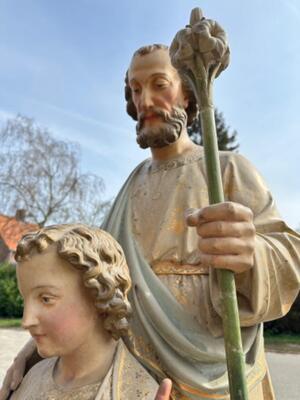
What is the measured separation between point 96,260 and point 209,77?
2.07 feet

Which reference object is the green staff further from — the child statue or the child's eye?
the child's eye

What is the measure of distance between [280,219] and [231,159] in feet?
1.04

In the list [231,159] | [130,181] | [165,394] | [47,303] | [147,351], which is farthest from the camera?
[130,181]

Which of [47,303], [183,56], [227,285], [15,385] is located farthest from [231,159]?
[15,385]

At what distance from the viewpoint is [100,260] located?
1.35 m

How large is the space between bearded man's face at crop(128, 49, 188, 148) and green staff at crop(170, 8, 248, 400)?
0.59m

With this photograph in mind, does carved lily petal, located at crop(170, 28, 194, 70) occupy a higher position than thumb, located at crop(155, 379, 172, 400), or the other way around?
carved lily petal, located at crop(170, 28, 194, 70)

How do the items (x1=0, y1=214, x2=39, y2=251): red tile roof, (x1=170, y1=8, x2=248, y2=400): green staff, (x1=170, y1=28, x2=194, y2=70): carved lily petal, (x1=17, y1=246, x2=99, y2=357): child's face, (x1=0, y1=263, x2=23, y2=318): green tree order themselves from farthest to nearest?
(x1=0, y1=214, x2=39, y2=251): red tile roof, (x1=0, y1=263, x2=23, y2=318): green tree, (x1=17, y1=246, x2=99, y2=357): child's face, (x1=170, y1=28, x2=194, y2=70): carved lily petal, (x1=170, y1=8, x2=248, y2=400): green staff

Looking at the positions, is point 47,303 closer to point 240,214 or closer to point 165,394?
point 165,394

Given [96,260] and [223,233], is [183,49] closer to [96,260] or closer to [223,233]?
[223,233]

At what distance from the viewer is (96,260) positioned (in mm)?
1329

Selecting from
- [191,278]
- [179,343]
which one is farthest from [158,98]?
[179,343]

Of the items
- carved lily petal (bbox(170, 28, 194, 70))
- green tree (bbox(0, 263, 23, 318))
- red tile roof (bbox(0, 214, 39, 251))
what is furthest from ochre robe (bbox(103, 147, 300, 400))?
red tile roof (bbox(0, 214, 39, 251))

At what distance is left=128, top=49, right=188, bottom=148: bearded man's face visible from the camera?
1805 mm
